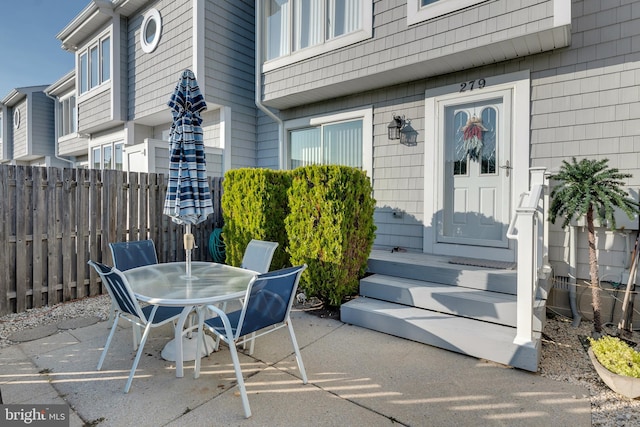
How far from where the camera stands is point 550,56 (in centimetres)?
419

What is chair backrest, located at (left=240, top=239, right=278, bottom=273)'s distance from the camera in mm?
3580

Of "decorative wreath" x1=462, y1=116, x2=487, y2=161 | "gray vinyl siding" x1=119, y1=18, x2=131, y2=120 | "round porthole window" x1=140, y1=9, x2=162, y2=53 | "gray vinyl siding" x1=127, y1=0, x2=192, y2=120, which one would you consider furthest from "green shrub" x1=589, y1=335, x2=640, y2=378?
"gray vinyl siding" x1=119, y1=18, x2=131, y2=120

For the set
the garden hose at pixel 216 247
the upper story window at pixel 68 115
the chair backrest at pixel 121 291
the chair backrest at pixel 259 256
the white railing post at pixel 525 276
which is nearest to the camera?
the chair backrest at pixel 121 291

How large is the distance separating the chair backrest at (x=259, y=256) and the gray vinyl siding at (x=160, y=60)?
469 centimetres

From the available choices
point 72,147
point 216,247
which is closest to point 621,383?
point 216,247

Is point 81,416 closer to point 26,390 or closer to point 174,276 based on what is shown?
point 26,390

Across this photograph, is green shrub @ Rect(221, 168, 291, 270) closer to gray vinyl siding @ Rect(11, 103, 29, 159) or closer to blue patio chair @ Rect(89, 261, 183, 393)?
blue patio chair @ Rect(89, 261, 183, 393)

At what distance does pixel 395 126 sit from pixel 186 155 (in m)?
3.14

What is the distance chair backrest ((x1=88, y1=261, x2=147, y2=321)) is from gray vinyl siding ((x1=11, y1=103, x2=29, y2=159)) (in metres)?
15.5

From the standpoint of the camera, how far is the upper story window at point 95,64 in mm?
8875

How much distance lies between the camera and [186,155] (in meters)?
3.49

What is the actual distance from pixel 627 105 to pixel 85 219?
21.8 ft

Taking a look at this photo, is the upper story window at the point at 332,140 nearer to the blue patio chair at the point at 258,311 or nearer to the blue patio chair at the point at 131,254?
the blue patio chair at the point at 131,254

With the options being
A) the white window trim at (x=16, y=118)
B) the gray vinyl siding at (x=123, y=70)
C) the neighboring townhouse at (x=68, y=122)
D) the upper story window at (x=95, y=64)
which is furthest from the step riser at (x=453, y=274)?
the white window trim at (x=16, y=118)
